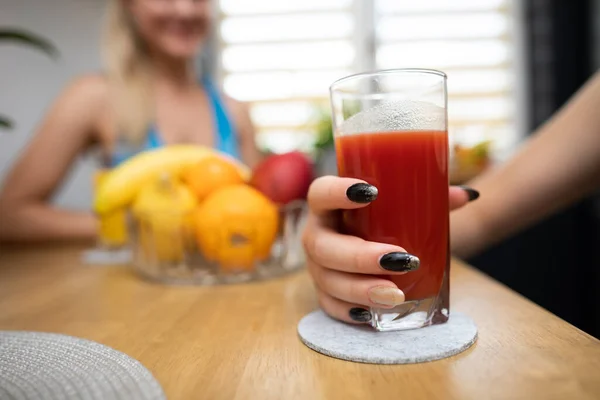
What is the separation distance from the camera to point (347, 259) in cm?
57

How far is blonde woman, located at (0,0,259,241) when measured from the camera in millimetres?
1901

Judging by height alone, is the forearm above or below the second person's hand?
below

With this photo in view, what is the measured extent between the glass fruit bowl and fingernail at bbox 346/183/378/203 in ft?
1.11

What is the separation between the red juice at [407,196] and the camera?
1.86 ft

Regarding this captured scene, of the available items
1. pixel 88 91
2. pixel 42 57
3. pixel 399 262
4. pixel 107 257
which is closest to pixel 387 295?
pixel 399 262

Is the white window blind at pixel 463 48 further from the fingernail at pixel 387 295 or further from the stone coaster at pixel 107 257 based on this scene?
the fingernail at pixel 387 295

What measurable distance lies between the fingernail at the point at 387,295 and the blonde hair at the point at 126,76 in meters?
1.56

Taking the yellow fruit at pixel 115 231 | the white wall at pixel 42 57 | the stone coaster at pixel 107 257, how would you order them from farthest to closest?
the white wall at pixel 42 57, the yellow fruit at pixel 115 231, the stone coaster at pixel 107 257

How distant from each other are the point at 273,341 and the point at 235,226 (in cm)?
31

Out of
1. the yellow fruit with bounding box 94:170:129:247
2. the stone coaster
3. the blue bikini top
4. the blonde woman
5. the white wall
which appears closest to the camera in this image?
the stone coaster

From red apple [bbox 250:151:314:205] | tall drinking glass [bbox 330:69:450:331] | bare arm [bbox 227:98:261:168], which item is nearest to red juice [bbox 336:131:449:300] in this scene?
tall drinking glass [bbox 330:69:450:331]

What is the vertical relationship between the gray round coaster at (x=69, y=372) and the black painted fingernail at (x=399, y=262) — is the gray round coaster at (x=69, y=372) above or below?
below

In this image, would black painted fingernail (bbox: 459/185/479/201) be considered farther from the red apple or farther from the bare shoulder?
the bare shoulder

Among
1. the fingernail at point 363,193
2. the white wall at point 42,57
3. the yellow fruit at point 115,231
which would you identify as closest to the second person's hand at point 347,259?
the fingernail at point 363,193
